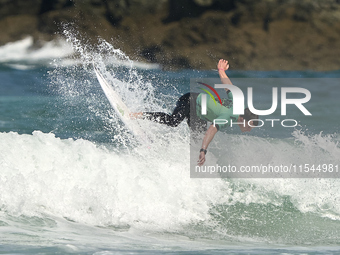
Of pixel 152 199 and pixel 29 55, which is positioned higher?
pixel 29 55

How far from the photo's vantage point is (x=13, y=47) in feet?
47.0

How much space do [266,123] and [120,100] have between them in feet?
14.3

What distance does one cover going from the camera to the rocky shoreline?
46.0 feet

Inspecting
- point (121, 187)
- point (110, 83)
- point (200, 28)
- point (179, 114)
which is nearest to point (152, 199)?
point (121, 187)

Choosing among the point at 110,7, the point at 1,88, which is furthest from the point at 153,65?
the point at 1,88

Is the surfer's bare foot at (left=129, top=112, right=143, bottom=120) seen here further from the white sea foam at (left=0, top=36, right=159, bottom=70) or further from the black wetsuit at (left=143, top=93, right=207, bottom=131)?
the white sea foam at (left=0, top=36, right=159, bottom=70)

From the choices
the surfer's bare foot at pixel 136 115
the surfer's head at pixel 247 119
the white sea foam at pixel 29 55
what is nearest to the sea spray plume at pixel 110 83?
the surfer's bare foot at pixel 136 115

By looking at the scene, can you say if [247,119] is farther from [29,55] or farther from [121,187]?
[29,55]

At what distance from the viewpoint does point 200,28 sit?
1433cm

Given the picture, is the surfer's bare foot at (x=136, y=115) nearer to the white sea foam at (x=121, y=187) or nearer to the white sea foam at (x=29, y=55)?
the white sea foam at (x=121, y=187)

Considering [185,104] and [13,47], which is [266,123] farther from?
[13,47]

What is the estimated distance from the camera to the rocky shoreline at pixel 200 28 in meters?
14.0

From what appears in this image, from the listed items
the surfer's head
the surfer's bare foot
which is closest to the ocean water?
the surfer's bare foot

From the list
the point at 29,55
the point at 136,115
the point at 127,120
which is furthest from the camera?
the point at 29,55
